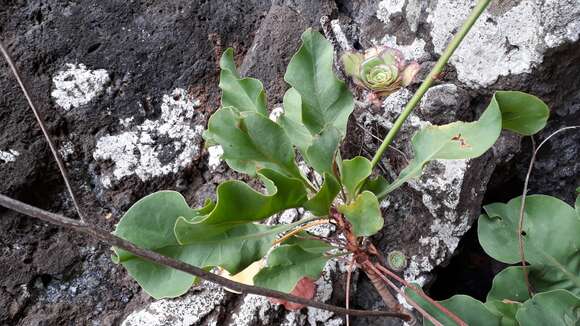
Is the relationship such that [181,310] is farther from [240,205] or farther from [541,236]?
[541,236]

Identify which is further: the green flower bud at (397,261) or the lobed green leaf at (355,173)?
the green flower bud at (397,261)

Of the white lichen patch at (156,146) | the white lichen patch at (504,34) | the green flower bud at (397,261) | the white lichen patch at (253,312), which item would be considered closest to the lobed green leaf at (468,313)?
the green flower bud at (397,261)

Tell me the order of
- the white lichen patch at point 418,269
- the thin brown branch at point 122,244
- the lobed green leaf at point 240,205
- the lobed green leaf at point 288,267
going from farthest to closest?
the white lichen patch at point 418,269 → the lobed green leaf at point 288,267 → the lobed green leaf at point 240,205 → the thin brown branch at point 122,244

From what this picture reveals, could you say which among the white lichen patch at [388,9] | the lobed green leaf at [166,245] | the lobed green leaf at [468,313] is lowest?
the lobed green leaf at [468,313]

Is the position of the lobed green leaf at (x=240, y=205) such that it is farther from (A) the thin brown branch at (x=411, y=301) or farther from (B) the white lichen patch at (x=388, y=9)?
(B) the white lichen patch at (x=388, y=9)

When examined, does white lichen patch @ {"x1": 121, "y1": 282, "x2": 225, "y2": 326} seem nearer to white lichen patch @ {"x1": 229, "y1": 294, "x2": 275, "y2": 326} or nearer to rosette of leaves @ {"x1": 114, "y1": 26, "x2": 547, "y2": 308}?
white lichen patch @ {"x1": 229, "y1": 294, "x2": 275, "y2": 326}

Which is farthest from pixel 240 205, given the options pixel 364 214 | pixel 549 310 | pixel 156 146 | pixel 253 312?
pixel 549 310

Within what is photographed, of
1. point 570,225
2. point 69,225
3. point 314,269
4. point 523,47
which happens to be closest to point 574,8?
point 523,47
